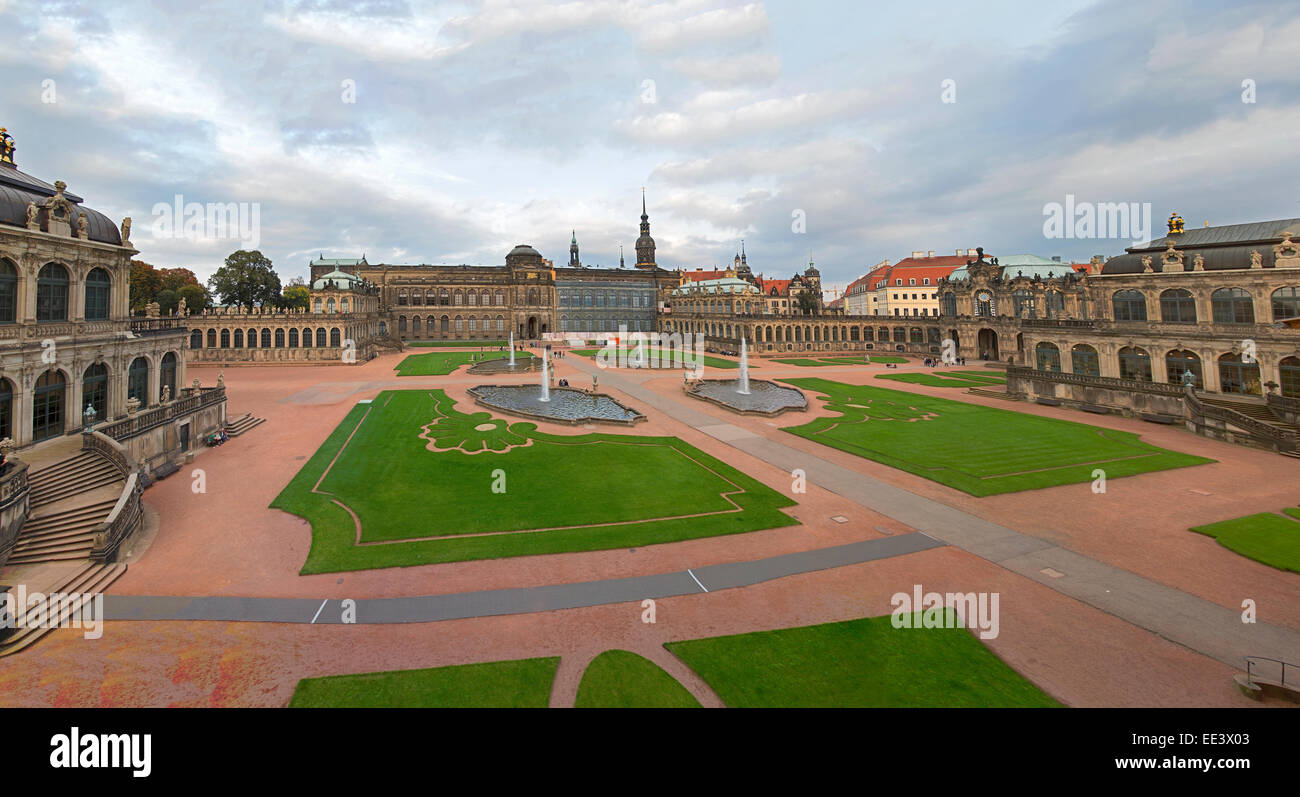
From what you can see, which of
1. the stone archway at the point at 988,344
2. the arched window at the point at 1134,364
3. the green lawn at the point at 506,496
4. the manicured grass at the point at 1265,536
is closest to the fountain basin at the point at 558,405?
the green lawn at the point at 506,496

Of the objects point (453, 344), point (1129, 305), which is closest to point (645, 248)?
point (453, 344)

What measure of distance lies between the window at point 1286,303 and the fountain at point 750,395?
109 ft

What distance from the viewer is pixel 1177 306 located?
143ft

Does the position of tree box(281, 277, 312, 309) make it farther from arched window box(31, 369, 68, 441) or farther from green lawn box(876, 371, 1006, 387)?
green lawn box(876, 371, 1006, 387)

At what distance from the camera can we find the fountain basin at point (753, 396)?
1778 inches

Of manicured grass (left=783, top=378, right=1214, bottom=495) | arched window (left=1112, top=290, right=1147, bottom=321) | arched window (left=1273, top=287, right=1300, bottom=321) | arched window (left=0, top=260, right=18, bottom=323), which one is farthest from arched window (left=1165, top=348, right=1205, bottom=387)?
arched window (left=0, top=260, right=18, bottom=323)

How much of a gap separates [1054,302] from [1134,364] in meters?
40.8

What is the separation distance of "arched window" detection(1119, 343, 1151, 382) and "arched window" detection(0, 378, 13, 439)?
7341 cm

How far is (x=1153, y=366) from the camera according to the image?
44.8 metres

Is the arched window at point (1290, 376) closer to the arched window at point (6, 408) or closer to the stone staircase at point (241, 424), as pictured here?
the stone staircase at point (241, 424)

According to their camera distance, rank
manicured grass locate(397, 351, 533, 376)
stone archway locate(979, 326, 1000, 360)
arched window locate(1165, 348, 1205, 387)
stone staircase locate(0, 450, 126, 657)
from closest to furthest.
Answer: stone staircase locate(0, 450, 126, 657) < arched window locate(1165, 348, 1205, 387) < manicured grass locate(397, 351, 533, 376) < stone archway locate(979, 326, 1000, 360)

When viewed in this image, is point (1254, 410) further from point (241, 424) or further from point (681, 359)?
point (241, 424)

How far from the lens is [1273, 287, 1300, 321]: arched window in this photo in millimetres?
37312

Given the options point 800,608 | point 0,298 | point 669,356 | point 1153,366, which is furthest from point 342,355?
point 1153,366
